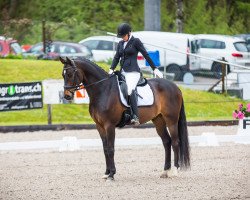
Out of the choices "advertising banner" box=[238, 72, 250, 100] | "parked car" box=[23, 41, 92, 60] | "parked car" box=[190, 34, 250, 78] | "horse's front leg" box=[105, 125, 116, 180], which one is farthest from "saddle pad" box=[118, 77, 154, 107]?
"parked car" box=[190, 34, 250, 78]

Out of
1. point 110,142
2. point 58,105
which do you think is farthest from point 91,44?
point 110,142

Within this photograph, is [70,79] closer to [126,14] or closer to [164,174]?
[164,174]

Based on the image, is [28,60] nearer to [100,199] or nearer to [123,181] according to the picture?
[123,181]

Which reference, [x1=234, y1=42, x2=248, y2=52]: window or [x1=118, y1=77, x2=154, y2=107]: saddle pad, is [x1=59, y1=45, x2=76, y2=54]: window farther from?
[x1=118, y1=77, x2=154, y2=107]: saddle pad

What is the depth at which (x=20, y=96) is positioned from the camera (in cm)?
2411

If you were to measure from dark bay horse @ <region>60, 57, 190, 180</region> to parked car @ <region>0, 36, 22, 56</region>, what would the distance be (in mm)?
17011

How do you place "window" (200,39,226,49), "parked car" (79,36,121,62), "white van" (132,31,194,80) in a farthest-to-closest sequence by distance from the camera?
"window" (200,39,226,49) → "parked car" (79,36,121,62) → "white van" (132,31,194,80)

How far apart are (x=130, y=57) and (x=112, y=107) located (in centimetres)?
85

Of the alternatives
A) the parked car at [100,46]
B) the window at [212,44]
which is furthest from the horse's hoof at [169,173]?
the window at [212,44]

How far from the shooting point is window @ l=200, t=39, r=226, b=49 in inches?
1475

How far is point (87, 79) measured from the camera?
14906 mm

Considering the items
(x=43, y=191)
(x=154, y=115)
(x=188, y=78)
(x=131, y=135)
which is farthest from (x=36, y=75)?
(x=43, y=191)

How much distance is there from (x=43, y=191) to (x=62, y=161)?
404 centimetres

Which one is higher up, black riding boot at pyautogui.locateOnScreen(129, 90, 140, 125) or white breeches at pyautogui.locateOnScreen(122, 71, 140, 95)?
white breeches at pyautogui.locateOnScreen(122, 71, 140, 95)
